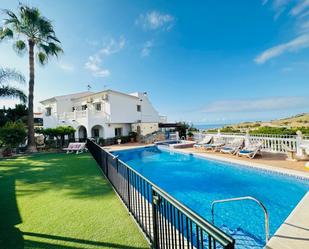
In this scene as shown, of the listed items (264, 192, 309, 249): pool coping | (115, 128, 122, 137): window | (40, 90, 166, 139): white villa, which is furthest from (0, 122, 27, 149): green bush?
(264, 192, 309, 249): pool coping

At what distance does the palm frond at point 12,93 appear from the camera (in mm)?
15727

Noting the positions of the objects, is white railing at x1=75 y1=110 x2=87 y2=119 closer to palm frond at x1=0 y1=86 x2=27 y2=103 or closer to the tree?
palm frond at x1=0 y1=86 x2=27 y2=103

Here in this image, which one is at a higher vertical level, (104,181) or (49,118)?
(49,118)

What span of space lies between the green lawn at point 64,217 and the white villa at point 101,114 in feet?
57.4

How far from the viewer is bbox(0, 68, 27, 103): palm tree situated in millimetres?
15688

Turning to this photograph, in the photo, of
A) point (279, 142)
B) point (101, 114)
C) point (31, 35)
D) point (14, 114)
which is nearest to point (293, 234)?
point (279, 142)

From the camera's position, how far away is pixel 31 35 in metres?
16.1

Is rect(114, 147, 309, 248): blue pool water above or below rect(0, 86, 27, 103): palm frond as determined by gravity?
below

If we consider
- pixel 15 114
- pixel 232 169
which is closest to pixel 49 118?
pixel 15 114

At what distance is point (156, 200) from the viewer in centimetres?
247

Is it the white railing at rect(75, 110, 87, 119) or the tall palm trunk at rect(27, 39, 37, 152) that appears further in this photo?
the white railing at rect(75, 110, 87, 119)

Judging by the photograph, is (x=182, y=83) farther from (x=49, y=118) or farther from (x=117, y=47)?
(x=49, y=118)

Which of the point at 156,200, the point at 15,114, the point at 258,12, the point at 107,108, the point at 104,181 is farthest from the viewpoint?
the point at 15,114

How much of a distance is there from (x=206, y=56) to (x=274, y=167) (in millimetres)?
16264
